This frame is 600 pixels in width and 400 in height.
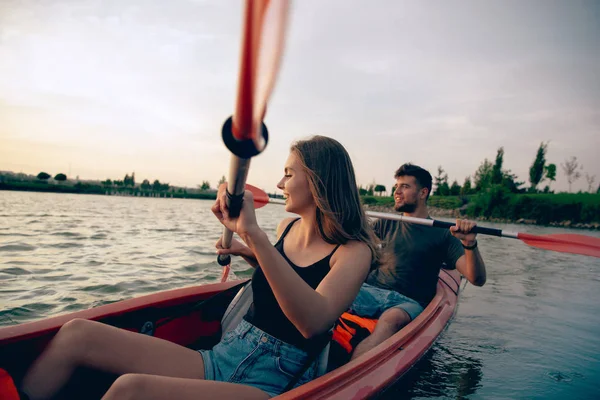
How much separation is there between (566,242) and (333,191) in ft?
10.9

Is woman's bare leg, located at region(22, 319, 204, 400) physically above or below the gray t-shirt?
below

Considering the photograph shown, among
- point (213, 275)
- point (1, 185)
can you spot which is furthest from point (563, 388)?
point (1, 185)

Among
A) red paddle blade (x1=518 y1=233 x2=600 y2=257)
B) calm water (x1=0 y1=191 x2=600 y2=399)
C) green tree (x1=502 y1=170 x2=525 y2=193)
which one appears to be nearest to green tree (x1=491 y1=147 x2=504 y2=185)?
green tree (x1=502 y1=170 x2=525 y2=193)

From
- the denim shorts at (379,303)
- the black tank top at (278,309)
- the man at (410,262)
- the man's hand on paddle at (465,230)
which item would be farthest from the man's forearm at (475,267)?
the black tank top at (278,309)

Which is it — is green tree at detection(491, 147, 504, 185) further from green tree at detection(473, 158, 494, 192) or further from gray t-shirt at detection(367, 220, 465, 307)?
gray t-shirt at detection(367, 220, 465, 307)

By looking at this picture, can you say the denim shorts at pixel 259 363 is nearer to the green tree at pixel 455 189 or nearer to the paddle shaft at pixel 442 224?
the paddle shaft at pixel 442 224

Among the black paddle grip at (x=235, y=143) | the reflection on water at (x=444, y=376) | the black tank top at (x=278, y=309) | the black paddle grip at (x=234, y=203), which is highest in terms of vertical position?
the black paddle grip at (x=235, y=143)

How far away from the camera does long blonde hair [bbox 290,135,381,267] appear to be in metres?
1.72

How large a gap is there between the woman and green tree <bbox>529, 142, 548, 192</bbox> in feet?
190

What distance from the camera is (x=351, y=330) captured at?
9.68 ft

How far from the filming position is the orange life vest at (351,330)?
2.80 metres

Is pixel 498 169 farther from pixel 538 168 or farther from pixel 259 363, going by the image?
pixel 259 363

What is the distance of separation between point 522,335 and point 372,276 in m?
2.87

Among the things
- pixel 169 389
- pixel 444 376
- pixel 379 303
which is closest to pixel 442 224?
pixel 379 303
